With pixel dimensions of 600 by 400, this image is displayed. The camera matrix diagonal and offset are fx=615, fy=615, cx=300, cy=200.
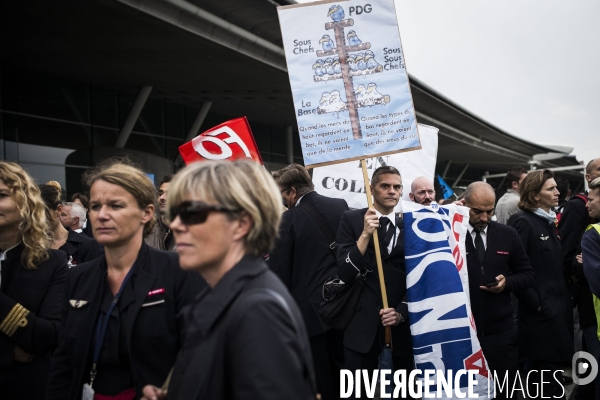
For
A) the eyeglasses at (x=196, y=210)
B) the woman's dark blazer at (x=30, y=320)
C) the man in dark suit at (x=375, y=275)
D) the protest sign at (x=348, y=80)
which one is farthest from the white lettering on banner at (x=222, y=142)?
the eyeglasses at (x=196, y=210)

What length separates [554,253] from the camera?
20.1ft

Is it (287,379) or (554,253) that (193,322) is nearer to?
(287,379)

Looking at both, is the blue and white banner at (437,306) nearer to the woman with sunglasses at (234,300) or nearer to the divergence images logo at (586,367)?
the divergence images logo at (586,367)

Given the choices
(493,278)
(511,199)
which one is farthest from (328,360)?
(511,199)

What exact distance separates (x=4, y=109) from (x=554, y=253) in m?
15.7

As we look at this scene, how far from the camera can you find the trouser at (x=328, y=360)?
5297mm

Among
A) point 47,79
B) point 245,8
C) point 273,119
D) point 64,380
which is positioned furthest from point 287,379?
point 273,119

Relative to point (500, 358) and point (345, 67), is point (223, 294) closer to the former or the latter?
point (345, 67)

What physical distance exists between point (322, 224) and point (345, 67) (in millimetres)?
1387

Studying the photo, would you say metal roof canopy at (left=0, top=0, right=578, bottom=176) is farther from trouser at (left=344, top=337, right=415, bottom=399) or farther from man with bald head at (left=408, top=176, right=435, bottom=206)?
trouser at (left=344, top=337, right=415, bottom=399)

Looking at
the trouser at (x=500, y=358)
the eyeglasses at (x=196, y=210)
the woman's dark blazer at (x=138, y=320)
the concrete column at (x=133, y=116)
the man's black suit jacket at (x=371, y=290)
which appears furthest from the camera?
the concrete column at (x=133, y=116)

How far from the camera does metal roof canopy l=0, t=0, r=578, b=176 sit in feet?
42.8

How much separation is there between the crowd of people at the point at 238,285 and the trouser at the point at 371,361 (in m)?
0.01

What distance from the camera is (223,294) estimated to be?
183cm
